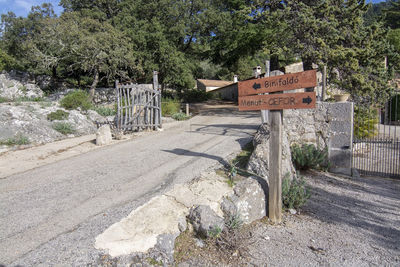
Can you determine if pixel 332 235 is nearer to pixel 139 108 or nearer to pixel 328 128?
pixel 328 128

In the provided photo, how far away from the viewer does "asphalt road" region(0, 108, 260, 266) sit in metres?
2.91

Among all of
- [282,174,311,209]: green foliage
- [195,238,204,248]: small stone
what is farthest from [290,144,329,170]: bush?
[195,238,204,248]: small stone

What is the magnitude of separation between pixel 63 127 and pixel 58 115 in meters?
0.89

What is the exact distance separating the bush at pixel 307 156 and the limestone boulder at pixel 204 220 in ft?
12.4

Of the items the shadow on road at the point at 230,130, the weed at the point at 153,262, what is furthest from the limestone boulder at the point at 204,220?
the shadow on road at the point at 230,130

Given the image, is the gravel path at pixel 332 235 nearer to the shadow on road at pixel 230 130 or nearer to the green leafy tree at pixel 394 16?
the shadow on road at pixel 230 130

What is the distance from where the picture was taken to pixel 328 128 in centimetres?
702

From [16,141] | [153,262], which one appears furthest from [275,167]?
[16,141]

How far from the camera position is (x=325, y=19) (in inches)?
444

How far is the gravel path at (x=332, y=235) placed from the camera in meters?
3.19

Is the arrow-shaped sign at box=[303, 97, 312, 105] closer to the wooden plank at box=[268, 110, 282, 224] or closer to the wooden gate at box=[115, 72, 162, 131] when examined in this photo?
the wooden plank at box=[268, 110, 282, 224]

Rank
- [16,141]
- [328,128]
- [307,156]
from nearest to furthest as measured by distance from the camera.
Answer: [307,156] → [328,128] → [16,141]

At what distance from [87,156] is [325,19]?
11.1 m

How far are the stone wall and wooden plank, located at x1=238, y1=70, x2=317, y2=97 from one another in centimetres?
307
